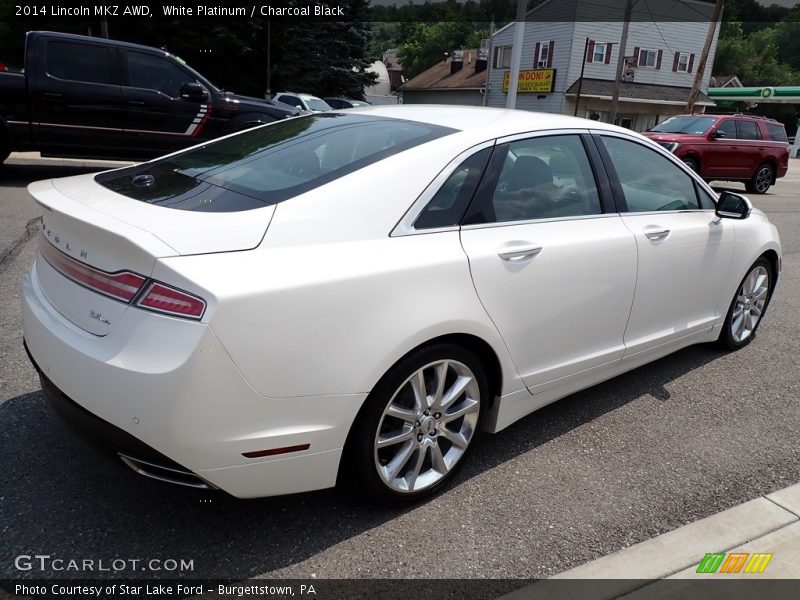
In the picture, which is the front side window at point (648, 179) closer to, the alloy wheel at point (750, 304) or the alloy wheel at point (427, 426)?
the alloy wheel at point (750, 304)

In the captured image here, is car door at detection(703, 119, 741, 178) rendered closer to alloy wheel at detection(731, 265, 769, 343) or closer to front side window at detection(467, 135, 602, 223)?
alloy wheel at detection(731, 265, 769, 343)

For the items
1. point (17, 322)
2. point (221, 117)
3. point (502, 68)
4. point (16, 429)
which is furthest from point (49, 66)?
point (502, 68)

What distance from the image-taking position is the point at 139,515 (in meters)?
2.47

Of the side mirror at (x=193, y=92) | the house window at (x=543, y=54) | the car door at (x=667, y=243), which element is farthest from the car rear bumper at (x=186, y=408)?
the house window at (x=543, y=54)

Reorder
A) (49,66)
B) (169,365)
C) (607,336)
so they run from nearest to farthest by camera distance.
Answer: (169,365) < (607,336) < (49,66)

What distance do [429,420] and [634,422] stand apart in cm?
152

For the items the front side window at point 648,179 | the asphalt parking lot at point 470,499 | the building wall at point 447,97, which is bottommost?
the building wall at point 447,97

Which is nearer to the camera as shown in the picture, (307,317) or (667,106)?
(307,317)

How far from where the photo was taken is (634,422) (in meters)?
3.53

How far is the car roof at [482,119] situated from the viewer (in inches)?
116

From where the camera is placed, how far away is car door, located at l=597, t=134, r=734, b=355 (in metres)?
3.40

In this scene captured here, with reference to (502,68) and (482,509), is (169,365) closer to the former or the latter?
(482,509)

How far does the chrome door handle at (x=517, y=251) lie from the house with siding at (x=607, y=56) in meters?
34.6

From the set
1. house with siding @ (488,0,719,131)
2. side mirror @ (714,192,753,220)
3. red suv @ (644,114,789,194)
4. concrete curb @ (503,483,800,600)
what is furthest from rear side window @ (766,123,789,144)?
house with siding @ (488,0,719,131)
